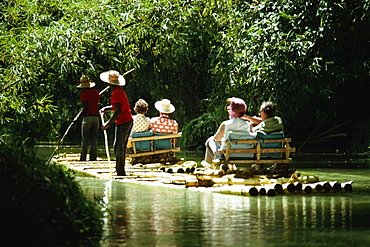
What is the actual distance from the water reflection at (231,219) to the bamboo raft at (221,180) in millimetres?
230

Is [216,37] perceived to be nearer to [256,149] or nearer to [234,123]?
[234,123]

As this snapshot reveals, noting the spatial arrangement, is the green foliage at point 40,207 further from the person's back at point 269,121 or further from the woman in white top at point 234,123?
the person's back at point 269,121

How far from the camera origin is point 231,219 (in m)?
8.10

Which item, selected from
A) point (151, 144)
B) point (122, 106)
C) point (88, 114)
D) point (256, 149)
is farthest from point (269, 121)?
point (88, 114)

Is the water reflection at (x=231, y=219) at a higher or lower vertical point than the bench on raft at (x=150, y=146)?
lower

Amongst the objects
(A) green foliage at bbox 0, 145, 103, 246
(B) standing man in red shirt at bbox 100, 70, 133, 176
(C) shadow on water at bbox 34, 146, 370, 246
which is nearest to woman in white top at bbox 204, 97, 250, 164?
(B) standing man in red shirt at bbox 100, 70, 133, 176

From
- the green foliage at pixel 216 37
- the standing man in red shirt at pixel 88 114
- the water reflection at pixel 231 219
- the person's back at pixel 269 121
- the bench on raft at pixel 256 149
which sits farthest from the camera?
the standing man in red shirt at pixel 88 114

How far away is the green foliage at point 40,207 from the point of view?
6063 millimetres

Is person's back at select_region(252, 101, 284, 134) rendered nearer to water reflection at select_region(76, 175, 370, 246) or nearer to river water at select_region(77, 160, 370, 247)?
river water at select_region(77, 160, 370, 247)

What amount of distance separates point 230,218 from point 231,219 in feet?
0.26

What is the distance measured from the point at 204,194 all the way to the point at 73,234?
415 centimetres

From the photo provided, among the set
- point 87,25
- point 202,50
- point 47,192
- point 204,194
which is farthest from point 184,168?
point 202,50

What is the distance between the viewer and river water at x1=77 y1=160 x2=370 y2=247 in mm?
6852

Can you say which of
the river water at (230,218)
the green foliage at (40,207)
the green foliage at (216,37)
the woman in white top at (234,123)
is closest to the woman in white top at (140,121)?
the green foliage at (216,37)
